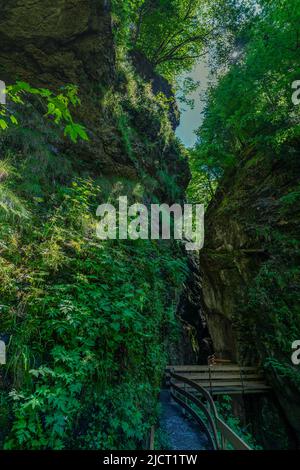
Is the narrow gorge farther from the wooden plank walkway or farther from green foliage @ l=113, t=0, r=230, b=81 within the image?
the wooden plank walkway

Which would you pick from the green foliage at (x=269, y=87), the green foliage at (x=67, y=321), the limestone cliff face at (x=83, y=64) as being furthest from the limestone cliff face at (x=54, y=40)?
the green foliage at (x=269, y=87)

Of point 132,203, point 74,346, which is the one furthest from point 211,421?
point 132,203

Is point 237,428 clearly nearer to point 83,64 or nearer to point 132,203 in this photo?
point 132,203

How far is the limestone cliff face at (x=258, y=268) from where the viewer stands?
8.92 metres

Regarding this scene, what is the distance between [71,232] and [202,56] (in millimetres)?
18544

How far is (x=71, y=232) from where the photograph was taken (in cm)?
528

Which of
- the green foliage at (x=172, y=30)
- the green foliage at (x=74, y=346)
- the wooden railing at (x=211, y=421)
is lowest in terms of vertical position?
the wooden railing at (x=211, y=421)

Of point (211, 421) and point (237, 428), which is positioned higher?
point (211, 421)

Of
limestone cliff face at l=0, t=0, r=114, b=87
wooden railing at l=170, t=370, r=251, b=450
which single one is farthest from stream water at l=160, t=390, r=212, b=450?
limestone cliff face at l=0, t=0, r=114, b=87

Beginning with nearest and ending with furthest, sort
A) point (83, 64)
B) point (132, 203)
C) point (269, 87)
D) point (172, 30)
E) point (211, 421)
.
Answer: point (211, 421), point (83, 64), point (132, 203), point (269, 87), point (172, 30)

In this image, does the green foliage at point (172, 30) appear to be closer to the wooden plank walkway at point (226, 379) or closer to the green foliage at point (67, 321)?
the green foliage at point (67, 321)

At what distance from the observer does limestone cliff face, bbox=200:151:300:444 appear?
8.92m

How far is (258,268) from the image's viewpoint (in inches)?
433

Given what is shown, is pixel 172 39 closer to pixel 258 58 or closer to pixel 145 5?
pixel 145 5
